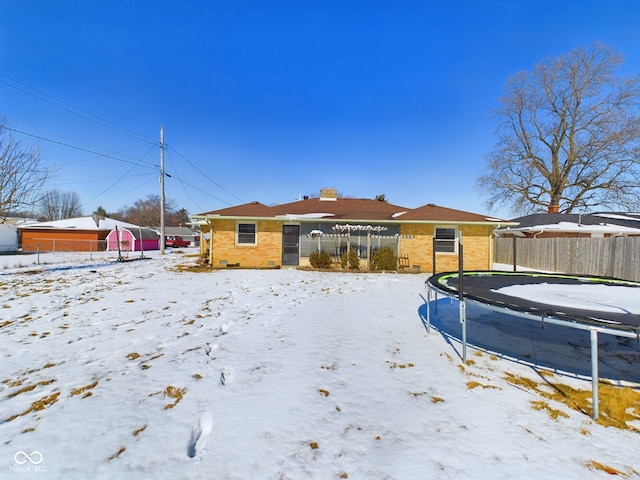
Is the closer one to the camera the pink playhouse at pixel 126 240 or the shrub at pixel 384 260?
the shrub at pixel 384 260

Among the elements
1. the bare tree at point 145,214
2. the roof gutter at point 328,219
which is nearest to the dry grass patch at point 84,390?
the roof gutter at point 328,219

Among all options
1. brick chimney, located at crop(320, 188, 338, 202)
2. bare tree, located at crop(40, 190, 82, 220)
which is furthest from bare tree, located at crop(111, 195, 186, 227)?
brick chimney, located at crop(320, 188, 338, 202)

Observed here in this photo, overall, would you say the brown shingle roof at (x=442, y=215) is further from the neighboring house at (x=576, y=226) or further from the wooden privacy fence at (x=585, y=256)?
the neighboring house at (x=576, y=226)

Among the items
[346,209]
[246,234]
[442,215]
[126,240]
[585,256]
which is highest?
[346,209]

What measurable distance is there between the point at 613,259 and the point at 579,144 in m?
14.1

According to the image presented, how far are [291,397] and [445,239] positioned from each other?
40.2 feet

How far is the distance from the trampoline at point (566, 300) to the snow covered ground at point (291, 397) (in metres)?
0.68

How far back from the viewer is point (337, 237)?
13641 mm

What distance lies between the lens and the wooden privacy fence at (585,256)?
32.7 feet

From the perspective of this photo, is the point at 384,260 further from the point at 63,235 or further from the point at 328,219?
the point at 63,235

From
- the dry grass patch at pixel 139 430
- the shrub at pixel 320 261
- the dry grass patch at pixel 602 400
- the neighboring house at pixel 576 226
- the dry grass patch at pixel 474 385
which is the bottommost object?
the dry grass patch at pixel 602 400

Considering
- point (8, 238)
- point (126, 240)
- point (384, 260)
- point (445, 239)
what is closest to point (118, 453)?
point (384, 260)

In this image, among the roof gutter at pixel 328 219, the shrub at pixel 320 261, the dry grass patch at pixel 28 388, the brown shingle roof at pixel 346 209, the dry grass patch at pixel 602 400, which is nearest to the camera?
the dry grass patch at pixel 602 400

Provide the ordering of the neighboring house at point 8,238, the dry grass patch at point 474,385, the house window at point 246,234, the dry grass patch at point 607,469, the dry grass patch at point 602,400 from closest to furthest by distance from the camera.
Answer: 1. the dry grass patch at point 607,469
2. the dry grass patch at point 602,400
3. the dry grass patch at point 474,385
4. the house window at point 246,234
5. the neighboring house at point 8,238
